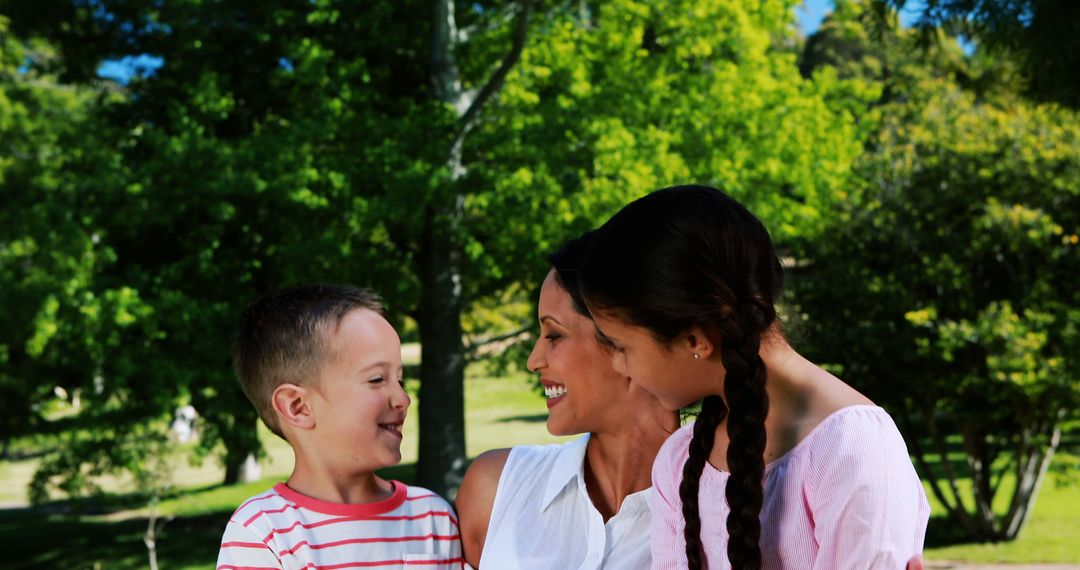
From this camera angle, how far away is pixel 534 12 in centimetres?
1517

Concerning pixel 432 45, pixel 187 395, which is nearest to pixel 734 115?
pixel 432 45

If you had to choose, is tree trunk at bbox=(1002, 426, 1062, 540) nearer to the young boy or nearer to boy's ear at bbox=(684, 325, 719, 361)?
the young boy

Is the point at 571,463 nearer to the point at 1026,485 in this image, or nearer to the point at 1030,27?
the point at 1030,27

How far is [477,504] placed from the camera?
2404 millimetres

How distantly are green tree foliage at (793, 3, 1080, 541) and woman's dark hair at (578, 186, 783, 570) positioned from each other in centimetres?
1138

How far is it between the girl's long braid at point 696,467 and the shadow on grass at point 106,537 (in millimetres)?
13088

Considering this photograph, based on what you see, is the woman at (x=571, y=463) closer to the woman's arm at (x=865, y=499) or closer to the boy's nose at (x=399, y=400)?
the boy's nose at (x=399, y=400)

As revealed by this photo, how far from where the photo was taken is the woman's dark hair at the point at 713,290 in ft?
5.63

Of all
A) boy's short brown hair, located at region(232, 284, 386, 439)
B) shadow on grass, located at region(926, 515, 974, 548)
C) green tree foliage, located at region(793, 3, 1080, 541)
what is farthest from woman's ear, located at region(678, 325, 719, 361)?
shadow on grass, located at region(926, 515, 974, 548)

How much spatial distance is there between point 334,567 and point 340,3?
13.2m

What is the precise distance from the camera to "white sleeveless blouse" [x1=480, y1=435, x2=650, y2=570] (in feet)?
7.44

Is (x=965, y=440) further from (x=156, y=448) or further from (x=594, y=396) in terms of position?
(x=594, y=396)

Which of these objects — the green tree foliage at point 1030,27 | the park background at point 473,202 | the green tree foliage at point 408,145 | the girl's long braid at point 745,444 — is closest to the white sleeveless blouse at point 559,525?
the girl's long braid at point 745,444

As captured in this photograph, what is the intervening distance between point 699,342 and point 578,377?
2.08 ft
